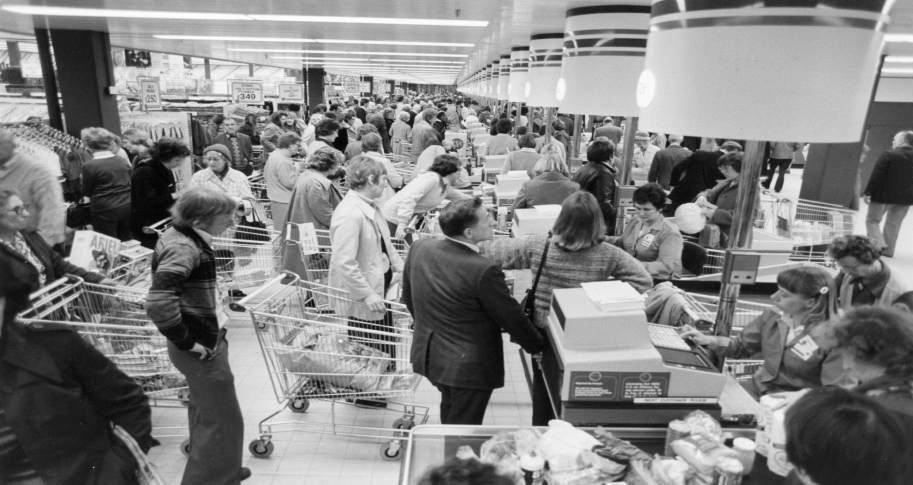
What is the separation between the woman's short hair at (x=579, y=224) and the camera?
3000 millimetres

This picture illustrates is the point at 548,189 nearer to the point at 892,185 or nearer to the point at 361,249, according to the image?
the point at 361,249

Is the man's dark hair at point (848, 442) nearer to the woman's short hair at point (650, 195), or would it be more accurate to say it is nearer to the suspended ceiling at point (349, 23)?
the woman's short hair at point (650, 195)

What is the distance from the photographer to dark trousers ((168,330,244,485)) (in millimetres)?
3129

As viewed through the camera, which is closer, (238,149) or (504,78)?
(238,149)

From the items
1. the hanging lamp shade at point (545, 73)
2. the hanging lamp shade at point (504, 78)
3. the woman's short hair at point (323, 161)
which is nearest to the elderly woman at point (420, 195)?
the woman's short hair at point (323, 161)

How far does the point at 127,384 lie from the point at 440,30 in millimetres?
7231

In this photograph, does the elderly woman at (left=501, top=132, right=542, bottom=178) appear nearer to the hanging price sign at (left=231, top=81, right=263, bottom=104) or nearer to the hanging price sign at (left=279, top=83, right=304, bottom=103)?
the hanging price sign at (left=231, top=81, right=263, bottom=104)

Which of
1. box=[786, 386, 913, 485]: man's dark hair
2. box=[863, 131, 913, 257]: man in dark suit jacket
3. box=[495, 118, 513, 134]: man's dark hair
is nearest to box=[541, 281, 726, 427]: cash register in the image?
box=[786, 386, 913, 485]: man's dark hair

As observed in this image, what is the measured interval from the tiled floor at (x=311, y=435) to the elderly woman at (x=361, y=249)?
671 mm

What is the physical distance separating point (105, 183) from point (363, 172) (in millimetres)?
3745

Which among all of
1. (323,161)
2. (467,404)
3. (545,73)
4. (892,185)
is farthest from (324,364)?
(892,185)

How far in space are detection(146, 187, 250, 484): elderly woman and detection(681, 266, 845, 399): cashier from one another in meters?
2.41

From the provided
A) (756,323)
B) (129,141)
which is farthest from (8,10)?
(756,323)

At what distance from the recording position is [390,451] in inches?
149
